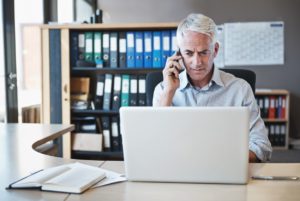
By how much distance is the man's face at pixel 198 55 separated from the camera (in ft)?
5.23

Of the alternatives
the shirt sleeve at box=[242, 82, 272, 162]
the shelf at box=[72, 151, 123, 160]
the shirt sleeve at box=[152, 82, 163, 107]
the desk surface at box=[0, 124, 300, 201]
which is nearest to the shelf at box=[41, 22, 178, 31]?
the shelf at box=[72, 151, 123, 160]

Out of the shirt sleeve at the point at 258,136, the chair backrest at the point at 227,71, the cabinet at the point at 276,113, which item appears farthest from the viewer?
the cabinet at the point at 276,113

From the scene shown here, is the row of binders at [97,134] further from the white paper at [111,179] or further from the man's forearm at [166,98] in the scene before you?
the white paper at [111,179]

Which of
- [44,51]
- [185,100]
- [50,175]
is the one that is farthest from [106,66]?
[50,175]

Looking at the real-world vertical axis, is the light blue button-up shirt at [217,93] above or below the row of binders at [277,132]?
above

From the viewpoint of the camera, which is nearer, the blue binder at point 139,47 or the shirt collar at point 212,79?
the shirt collar at point 212,79

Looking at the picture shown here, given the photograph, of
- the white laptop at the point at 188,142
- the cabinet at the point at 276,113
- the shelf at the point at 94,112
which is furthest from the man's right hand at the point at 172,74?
the cabinet at the point at 276,113

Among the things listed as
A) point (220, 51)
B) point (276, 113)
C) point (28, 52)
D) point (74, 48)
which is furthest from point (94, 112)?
point (276, 113)

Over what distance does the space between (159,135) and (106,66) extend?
2218mm

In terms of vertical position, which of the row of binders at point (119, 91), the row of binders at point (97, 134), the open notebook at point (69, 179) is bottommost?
the row of binders at point (97, 134)

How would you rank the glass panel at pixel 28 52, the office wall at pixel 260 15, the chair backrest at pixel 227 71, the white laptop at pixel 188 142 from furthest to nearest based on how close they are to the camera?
the office wall at pixel 260 15 < the glass panel at pixel 28 52 < the chair backrest at pixel 227 71 < the white laptop at pixel 188 142

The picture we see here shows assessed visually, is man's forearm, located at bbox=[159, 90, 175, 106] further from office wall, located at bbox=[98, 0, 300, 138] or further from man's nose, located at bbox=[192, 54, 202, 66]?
office wall, located at bbox=[98, 0, 300, 138]

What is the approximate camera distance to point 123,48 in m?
3.10

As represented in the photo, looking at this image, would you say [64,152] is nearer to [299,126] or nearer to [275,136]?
[275,136]
